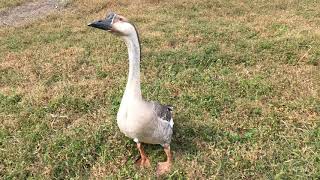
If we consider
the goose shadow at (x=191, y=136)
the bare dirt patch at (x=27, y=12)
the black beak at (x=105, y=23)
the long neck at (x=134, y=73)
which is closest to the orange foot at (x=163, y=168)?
the goose shadow at (x=191, y=136)

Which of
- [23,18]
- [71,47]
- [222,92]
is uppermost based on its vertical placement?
[222,92]

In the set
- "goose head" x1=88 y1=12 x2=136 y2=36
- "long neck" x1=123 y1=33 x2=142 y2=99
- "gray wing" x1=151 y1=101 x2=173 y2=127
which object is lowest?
"gray wing" x1=151 y1=101 x2=173 y2=127

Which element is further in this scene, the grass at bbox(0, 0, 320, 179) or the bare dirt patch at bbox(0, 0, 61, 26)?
Answer: the bare dirt patch at bbox(0, 0, 61, 26)

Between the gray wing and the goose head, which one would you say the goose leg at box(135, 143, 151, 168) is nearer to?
the gray wing

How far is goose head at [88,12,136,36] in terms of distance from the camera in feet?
14.1

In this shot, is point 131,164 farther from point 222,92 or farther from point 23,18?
point 23,18

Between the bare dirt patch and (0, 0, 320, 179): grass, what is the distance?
4.45 feet

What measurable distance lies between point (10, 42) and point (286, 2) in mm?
8511

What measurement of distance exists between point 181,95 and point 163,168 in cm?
223

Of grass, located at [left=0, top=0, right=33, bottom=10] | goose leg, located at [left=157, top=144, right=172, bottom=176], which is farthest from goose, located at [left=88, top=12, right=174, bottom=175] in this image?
grass, located at [left=0, top=0, right=33, bottom=10]

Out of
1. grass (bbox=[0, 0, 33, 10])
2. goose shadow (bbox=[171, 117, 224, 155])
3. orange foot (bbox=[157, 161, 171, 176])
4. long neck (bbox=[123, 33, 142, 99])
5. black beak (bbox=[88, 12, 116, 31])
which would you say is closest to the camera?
black beak (bbox=[88, 12, 116, 31])

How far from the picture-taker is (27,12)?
14.9 metres

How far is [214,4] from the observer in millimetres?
13789

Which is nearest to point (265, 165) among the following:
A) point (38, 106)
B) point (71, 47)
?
Answer: point (38, 106)
